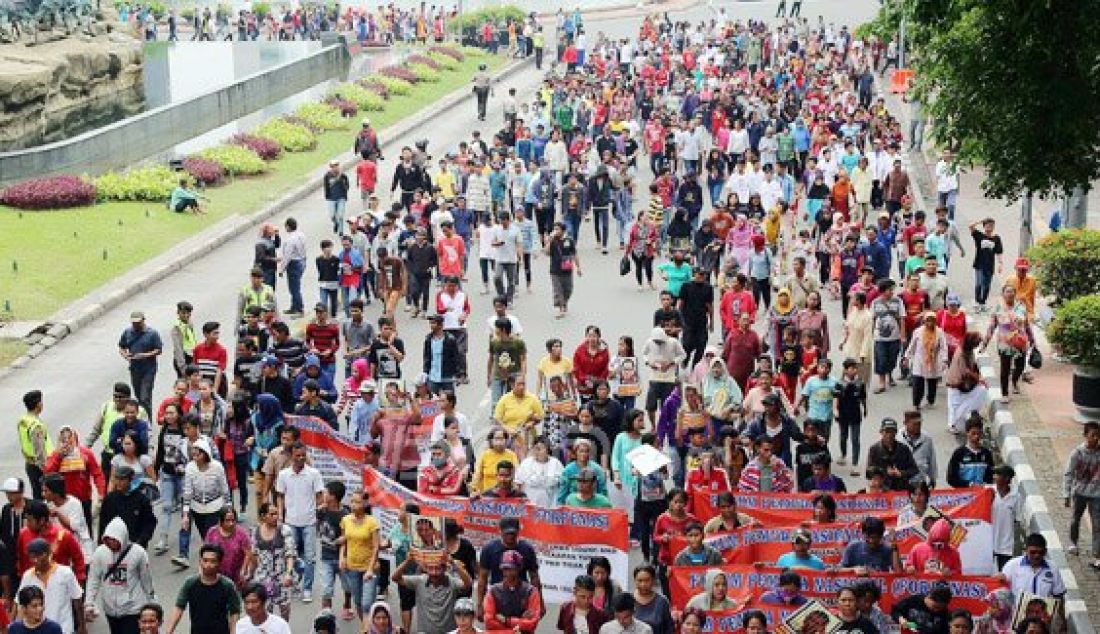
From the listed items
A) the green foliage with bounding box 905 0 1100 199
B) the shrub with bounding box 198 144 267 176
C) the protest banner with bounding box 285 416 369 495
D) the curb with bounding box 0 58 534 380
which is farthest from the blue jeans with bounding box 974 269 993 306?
the shrub with bounding box 198 144 267 176

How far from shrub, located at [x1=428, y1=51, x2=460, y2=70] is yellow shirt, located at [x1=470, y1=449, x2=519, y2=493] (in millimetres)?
44591

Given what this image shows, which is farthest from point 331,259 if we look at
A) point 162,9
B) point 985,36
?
point 162,9

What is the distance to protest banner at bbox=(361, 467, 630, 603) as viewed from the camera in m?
15.3

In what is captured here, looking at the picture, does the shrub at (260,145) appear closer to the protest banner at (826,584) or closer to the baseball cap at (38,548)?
the baseball cap at (38,548)

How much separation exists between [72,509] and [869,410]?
9975 mm

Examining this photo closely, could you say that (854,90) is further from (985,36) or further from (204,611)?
(204,611)

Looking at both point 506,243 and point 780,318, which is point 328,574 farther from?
point 506,243

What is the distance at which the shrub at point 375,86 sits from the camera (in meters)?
52.7

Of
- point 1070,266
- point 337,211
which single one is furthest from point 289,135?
point 1070,266

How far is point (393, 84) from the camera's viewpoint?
54062 mm

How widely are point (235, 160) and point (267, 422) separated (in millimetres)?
22389

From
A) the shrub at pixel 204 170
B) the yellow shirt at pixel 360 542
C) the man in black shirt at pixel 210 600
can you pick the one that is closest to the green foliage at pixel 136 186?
the shrub at pixel 204 170

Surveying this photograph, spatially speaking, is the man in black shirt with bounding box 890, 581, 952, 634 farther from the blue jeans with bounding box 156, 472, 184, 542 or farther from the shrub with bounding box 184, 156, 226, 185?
the shrub with bounding box 184, 156, 226, 185

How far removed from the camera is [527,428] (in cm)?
1827
